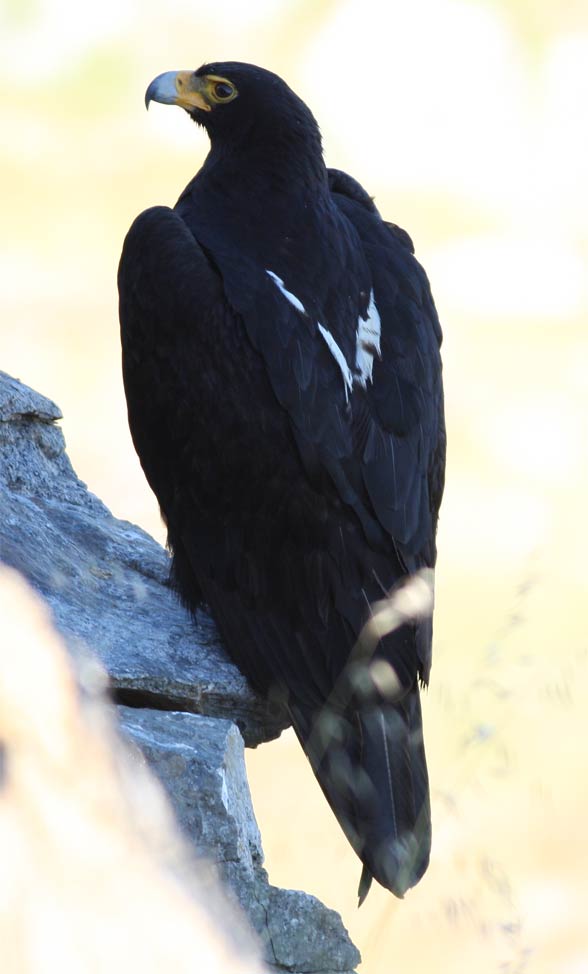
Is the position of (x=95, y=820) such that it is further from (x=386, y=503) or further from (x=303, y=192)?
(x=303, y=192)

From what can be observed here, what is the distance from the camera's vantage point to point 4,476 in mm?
5234

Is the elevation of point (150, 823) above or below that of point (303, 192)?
below

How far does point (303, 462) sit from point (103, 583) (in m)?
0.88

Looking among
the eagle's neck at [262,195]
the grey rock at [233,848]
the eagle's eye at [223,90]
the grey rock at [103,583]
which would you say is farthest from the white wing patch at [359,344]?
the grey rock at [233,848]

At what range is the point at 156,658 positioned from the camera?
4.55 m

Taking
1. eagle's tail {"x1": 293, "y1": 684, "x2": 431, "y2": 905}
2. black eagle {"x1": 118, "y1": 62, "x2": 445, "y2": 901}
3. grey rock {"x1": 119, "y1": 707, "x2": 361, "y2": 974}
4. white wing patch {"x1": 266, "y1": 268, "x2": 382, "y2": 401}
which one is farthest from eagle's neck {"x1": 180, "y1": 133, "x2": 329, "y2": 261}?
grey rock {"x1": 119, "y1": 707, "x2": 361, "y2": 974}

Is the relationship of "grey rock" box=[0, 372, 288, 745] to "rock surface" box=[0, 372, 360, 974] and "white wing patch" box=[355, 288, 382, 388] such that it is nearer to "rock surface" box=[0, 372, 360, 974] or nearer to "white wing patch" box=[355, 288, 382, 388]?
"rock surface" box=[0, 372, 360, 974]

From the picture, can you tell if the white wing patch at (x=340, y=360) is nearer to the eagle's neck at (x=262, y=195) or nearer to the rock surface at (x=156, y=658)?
the eagle's neck at (x=262, y=195)

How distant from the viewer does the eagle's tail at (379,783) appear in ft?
14.6

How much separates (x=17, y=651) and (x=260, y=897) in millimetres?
947

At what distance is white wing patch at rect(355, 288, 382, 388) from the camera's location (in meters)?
4.87

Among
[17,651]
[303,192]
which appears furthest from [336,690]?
[303,192]

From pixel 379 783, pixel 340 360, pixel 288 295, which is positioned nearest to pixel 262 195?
pixel 288 295

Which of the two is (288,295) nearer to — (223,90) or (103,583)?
(103,583)
